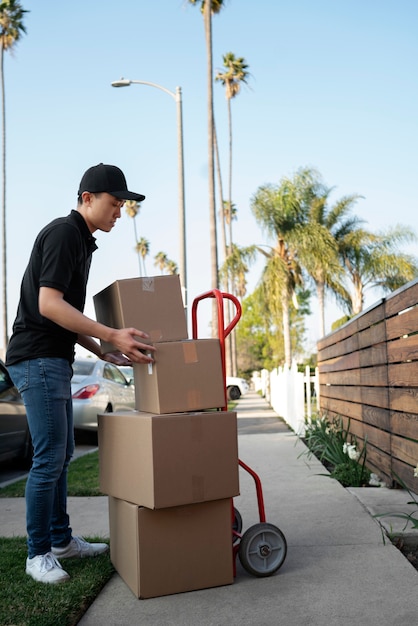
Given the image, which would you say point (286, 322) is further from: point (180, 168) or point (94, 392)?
point (94, 392)

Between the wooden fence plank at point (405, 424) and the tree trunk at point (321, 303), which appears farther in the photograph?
the tree trunk at point (321, 303)

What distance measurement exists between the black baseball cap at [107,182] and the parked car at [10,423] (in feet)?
13.1

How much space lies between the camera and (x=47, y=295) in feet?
11.5

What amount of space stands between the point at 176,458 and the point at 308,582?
97cm

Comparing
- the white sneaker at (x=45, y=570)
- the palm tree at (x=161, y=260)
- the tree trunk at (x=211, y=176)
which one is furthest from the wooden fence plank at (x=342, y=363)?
the palm tree at (x=161, y=260)

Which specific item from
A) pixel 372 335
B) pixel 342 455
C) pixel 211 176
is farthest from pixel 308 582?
pixel 211 176

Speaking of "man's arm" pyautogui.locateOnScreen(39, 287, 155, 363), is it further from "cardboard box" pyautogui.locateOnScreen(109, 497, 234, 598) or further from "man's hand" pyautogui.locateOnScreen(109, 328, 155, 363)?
"cardboard box" pyautogui.locateOnScreen(109, 497, 234, 598)

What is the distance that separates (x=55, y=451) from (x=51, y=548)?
70cm

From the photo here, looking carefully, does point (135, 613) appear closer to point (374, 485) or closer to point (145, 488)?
point (145, 488)

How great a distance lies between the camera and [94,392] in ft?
35.8

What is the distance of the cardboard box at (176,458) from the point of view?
11.0ft

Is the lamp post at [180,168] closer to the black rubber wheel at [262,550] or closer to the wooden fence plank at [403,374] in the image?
the wooden fence plank at [403,374]

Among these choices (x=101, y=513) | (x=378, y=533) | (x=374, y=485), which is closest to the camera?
(x=378, y=533)

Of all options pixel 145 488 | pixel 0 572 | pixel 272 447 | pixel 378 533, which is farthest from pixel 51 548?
pixel 272 447
